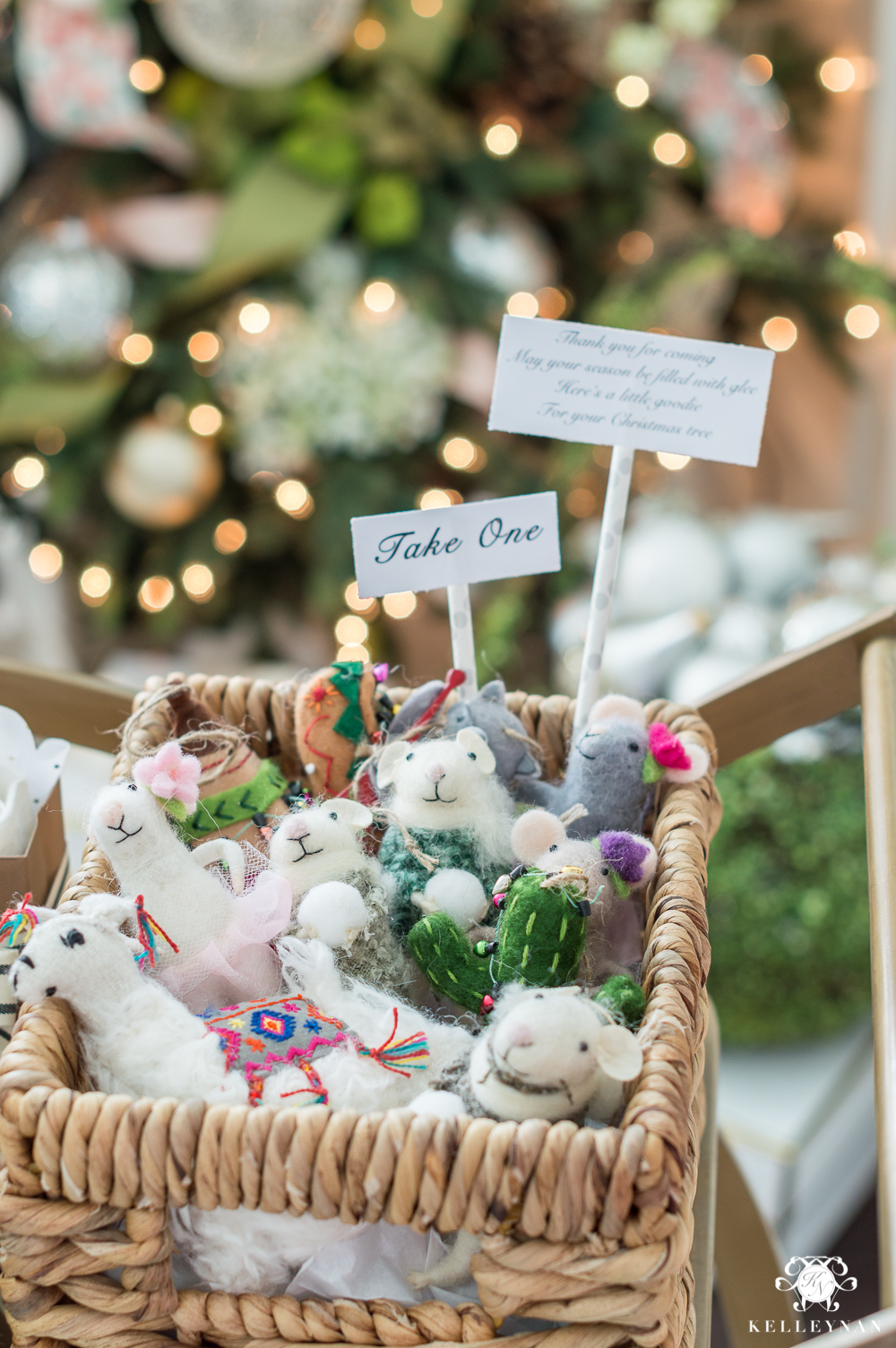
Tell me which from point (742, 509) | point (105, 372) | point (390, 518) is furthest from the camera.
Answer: point (742, 509)

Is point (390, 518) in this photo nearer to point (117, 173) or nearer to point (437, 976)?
point (437, 976)

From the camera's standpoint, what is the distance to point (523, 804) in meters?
0.64

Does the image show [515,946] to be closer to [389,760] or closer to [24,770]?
[389,760]

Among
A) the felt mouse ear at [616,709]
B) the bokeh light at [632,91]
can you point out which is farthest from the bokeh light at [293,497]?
the felt mouse ear at [616,709]

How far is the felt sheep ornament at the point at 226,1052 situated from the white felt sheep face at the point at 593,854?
106 millimetres

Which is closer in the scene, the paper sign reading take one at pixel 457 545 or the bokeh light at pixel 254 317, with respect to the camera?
the paper sign reading take one at pixel 457 545

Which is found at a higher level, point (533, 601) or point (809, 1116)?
point (533, 601)

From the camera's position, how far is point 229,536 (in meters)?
1.79

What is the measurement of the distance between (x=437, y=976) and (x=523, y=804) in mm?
147

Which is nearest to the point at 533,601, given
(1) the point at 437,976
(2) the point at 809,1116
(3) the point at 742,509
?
(3) the point at 742,509

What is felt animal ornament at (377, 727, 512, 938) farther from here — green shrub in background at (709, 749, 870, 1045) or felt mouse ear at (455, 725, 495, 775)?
green shrub in background at (709, 749, 870, 1045)

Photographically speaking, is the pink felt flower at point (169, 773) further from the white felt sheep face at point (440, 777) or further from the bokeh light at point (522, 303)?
the bokeh light at point (522, 303)

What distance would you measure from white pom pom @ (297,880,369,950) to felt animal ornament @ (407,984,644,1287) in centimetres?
11

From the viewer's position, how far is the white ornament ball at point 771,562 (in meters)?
1.68
